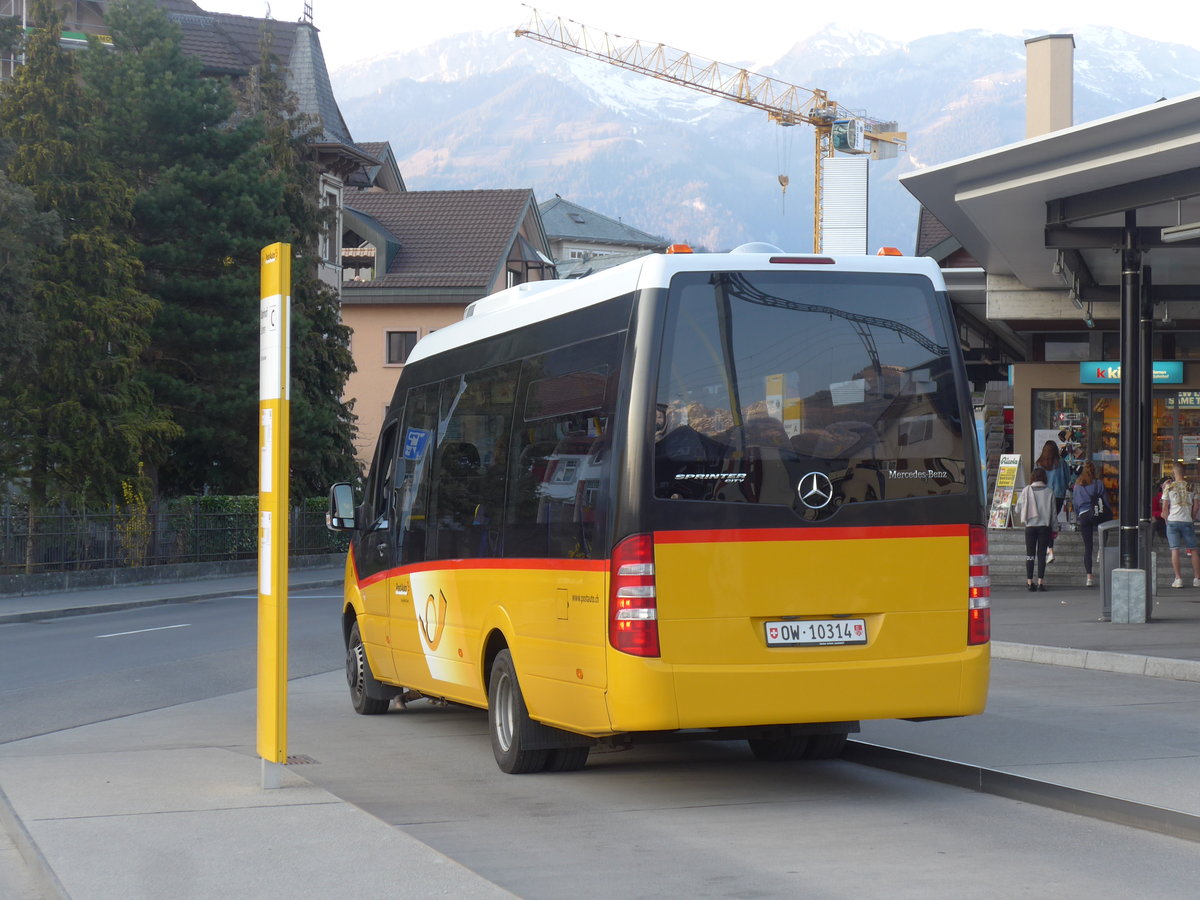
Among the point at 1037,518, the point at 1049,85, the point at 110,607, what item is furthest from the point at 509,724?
the point at 1049,85

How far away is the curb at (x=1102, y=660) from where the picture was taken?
41.8 feet

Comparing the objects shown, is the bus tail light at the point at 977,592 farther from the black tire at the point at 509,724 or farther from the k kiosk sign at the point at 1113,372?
the k kiosk sign at the point at 1113,372

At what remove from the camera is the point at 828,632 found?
7.79 metres

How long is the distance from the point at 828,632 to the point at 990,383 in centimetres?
3079

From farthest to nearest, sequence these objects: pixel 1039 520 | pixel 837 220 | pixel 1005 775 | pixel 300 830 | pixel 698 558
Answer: pixel 837 220
pixel 1039 520
pixel 1005 775
pixel 698 558
pixel 300 830

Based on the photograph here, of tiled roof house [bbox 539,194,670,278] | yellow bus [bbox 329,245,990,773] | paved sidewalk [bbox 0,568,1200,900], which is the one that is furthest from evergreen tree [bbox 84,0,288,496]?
tiled roof house [bbox 539,194,670,278]

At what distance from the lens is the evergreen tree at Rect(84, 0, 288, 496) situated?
37688mm

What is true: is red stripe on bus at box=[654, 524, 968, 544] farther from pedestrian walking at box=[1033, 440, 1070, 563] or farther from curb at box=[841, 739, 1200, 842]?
Result: pedestrian walking at box=[1033, 440, 1070, 563]

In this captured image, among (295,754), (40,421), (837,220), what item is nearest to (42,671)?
(295,754)

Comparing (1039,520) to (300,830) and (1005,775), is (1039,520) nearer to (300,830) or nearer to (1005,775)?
(1005,775)

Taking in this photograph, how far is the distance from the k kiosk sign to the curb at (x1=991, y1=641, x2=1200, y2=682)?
44.3 ft

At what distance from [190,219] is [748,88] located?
11094cm

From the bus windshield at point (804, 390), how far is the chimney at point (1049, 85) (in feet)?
82.8

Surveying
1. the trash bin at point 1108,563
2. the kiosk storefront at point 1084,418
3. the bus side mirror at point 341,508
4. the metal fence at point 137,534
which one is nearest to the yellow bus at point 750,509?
the bus side mirror at point 341,508
